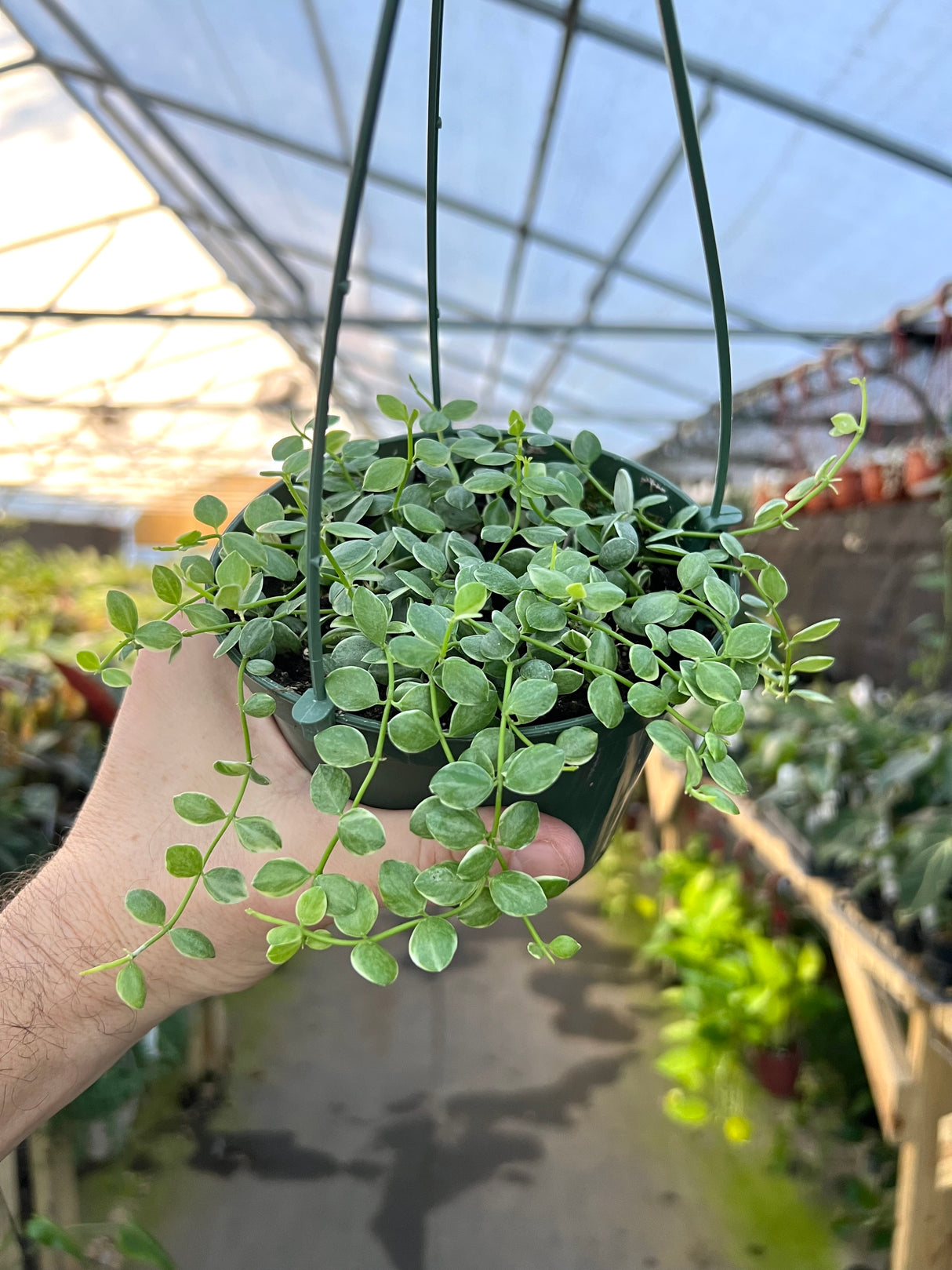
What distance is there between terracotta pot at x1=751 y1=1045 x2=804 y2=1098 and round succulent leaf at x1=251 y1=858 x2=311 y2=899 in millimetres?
2198

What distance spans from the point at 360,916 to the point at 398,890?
3cm

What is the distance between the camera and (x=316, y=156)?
3447 mm

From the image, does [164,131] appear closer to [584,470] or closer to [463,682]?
[584,470]

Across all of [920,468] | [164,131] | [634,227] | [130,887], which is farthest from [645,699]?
[164,131]

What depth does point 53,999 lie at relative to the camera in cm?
55

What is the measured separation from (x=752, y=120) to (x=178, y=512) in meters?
16.2

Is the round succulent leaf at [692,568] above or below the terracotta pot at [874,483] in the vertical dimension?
below

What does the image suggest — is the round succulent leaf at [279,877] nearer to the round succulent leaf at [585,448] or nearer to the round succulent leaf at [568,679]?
the round succulent leaf at [568,679]

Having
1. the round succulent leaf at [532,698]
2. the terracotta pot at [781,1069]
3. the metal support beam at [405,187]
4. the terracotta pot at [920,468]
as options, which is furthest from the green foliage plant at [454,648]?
the metal support beam at [405,187]

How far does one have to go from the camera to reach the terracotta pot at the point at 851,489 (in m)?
2.37

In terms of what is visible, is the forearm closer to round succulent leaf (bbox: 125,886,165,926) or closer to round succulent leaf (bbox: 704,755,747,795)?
round succulent leaf (bbox: 125,886,165,926)

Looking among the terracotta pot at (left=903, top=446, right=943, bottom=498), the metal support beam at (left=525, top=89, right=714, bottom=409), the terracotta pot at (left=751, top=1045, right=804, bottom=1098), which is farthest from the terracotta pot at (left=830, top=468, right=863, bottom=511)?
the terracotta pot at (left=751, top=1045, right=804, bottom=1098)

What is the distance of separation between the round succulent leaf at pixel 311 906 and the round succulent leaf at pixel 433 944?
1.7 inches

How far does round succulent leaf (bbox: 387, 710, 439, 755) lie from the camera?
368 mm
